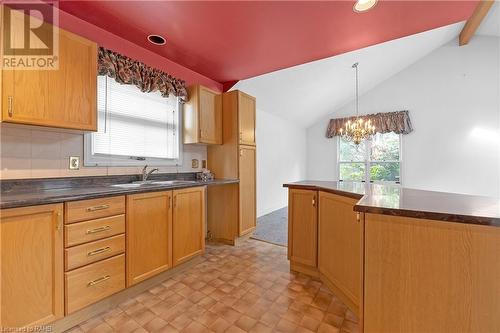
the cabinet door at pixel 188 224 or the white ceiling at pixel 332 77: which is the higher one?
the white ceiling at pixel 332 77

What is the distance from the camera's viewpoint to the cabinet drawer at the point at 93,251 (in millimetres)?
1464

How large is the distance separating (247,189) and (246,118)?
1043mm

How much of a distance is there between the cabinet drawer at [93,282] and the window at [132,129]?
0.93m

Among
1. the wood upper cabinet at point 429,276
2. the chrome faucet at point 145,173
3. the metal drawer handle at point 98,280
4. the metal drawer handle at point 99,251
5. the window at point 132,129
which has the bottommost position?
the metal drawer handle at point 98,280

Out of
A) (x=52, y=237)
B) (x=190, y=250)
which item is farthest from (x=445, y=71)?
(x=52, y=237)

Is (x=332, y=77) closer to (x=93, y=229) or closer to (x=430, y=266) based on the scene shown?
(x=430, y=266)

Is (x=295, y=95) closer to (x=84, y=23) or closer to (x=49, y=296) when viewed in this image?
(x=84, y=23)

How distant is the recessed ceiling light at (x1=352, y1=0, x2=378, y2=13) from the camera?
1786 millimetres

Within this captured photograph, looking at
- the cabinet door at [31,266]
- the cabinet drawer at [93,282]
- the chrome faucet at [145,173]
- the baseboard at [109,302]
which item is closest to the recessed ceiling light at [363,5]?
the chrome faucet at [145,173]

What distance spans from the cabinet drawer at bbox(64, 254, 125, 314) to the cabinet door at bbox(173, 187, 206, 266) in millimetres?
532

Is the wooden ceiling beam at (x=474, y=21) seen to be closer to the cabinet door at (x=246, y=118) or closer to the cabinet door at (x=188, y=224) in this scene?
the cabinet door at (x=246, y=118)

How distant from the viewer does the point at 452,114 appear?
200 inches

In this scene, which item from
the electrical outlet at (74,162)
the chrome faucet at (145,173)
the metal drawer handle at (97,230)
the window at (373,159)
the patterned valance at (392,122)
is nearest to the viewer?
the metal drawer handle at (97,230)

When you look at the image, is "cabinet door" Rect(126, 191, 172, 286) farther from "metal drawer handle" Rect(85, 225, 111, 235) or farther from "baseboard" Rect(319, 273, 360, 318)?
"baseboard" Rect(319, 273, 360, 318)
